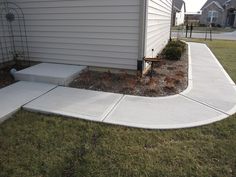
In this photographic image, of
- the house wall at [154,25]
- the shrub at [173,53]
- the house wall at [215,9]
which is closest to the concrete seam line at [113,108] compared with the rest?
the house wall at [154,25]

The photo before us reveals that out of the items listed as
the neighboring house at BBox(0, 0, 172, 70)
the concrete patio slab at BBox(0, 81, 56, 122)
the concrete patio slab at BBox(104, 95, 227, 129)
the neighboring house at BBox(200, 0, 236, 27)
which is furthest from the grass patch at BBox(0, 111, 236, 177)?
the neighboring house at BBox(200, 0, 236, 27)

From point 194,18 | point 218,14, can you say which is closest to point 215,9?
point 218,14

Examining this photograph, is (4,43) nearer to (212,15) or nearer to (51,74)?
(51,74)

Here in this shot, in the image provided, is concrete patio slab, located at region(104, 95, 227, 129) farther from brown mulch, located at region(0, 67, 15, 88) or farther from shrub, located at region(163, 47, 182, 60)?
shrub, located at region(163, 47, 182, 60)

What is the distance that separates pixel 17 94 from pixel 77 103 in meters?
1.32

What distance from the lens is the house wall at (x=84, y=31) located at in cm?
508

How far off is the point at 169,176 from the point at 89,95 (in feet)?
7.98

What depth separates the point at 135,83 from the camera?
16.3 feet

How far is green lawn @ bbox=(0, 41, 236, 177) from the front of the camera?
2.43 metres

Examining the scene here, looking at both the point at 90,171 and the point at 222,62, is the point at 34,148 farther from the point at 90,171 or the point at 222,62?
the point at 222,62

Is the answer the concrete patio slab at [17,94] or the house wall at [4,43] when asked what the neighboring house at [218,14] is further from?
the concrete patio slab at [17,94]

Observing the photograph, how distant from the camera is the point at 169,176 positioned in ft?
7.73

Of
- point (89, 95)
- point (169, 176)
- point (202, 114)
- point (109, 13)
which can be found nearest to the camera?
point (169, 176)

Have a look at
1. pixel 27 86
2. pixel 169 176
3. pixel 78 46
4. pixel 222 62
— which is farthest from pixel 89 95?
pixel 222 62
